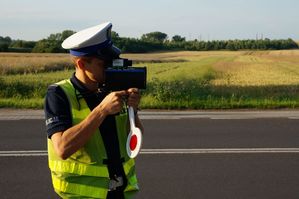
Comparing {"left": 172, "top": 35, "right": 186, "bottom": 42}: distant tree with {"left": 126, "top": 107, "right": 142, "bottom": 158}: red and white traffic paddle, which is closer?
{"left": 126, "top": 107, "right": 142, "bottom": 158}: red and white traffic paddle

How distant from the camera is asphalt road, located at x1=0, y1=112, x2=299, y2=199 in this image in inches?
235

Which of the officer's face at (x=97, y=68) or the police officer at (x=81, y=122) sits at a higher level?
the officer's face at (x=97, y=68)

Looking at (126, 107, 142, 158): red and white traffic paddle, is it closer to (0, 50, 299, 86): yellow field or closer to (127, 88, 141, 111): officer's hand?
(127, 88, 141, 111): officer's hand

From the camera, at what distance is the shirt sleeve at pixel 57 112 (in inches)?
92.8

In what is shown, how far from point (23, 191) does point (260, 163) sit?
11.3ft

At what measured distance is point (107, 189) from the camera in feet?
8.03

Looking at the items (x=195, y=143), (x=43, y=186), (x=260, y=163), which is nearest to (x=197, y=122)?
(x=195, y=143)

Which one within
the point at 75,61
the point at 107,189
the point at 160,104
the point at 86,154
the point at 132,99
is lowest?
the point at 160,104

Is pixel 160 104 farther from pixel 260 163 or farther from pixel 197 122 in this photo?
pixel 260 163

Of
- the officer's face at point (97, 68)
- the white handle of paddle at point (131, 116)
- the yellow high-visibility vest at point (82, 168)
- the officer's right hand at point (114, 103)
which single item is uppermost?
the officer's face at point (97, 68)

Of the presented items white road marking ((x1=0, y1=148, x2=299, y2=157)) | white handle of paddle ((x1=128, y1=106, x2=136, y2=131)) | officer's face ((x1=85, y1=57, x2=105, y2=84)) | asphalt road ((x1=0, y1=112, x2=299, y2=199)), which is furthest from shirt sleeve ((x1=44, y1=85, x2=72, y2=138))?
white road marking ((x1=0, y1=148, x2=299, y2=157))

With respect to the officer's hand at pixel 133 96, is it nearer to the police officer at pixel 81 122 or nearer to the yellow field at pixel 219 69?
the police officer at pixel 81 122

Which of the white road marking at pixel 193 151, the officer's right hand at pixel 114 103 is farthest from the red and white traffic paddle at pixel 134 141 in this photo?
the white road marking at pixel 193 151

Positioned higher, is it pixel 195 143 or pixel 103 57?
pixel 103 57
